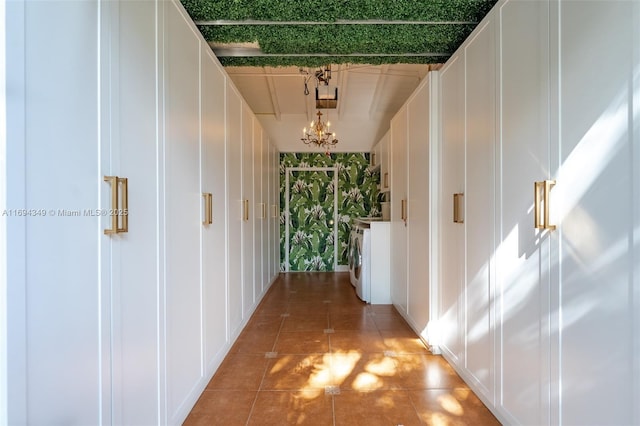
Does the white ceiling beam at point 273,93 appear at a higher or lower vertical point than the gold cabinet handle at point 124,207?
higher

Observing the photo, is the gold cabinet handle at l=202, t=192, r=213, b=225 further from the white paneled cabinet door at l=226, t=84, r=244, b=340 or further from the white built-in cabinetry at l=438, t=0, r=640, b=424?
the white built-in cabinetry at l=438, t=0, r=640, b=424

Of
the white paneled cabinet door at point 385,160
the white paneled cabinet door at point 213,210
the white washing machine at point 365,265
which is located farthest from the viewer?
the white paneled cabinet door at point 385,160

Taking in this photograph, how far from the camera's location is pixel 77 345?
969mm

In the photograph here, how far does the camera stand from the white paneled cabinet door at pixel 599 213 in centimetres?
99

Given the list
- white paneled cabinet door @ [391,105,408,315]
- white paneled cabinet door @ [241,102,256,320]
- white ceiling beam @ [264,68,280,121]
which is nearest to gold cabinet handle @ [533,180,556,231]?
white paneled cabinet door @ [391,105,408,315]

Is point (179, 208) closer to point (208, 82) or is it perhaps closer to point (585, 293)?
point (208, 82)

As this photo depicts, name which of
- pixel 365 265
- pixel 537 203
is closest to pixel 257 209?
pixel 365 265

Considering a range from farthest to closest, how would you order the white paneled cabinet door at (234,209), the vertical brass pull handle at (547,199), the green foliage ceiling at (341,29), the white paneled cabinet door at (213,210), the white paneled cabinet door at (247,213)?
the white paneled cabinet door at (247,213) < the white paneled cabinet door at (234,209) < the white paneled cabinet door at (213,210) < the green foliage ceiling at (341,29) < the vertical brass pull handle at (547,199)

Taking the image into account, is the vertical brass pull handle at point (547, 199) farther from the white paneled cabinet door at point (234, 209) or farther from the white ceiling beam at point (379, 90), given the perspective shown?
the white ceiling beam at point (379, 90)

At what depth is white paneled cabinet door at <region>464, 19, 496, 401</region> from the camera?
1795mm

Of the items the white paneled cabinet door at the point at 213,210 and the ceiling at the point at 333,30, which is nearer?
the ceiling at the point at 333,30

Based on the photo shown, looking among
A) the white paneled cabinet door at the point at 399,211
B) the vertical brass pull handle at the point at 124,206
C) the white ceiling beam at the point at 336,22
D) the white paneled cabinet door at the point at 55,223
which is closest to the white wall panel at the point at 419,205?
the white paneled cabinet door at the point at 399,211

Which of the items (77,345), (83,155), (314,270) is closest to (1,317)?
(77,345)

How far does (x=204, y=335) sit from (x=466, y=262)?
5.95 ft
